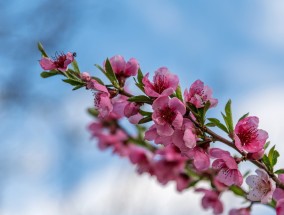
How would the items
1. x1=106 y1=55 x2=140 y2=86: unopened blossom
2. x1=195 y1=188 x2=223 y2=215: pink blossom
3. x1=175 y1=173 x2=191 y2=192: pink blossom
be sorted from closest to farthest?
1. x1=106 y1=55 x2=140 y2=86: unopened blossom
2. x1=195 y1=188 x2=223 y2=215: pink blossom
3. x1=175 y1=173 x2=191 y2=192: pink blossom

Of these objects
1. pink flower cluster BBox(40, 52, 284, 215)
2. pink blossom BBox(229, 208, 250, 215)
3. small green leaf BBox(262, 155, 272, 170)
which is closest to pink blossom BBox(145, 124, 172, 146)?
pink flower cluster BBox(40, 52, 284, 215)

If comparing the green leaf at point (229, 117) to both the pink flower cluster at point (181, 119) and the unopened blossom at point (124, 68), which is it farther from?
the unopened blossom at point (124, 68)

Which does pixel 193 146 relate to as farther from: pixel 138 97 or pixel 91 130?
pixel 91 130

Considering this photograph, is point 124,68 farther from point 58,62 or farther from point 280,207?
point 280,207

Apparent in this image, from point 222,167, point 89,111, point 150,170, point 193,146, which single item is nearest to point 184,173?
point 150,170

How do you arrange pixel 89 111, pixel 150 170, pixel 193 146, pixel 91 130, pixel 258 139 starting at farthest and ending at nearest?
pixel 91 130, pixel 89 111, pixel 150 170, pixel 258 139, pixel 193 146

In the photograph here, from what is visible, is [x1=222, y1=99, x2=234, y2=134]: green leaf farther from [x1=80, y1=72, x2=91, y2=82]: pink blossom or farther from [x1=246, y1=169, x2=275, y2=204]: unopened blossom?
[x1=80, y1=72, x2=91, y2=82]: pink blossom
